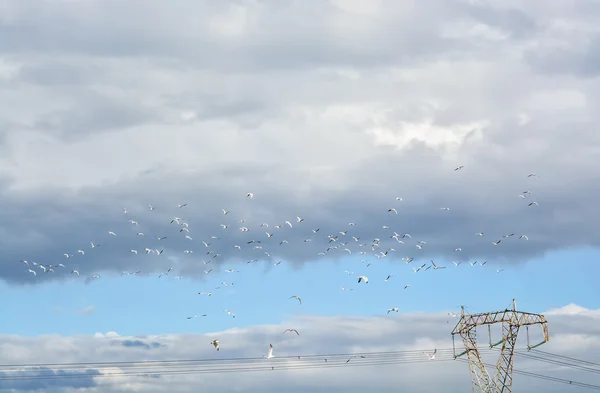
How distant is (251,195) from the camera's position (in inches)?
6594

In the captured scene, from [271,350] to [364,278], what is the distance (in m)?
24.2

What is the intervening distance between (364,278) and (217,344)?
40393 millimetres

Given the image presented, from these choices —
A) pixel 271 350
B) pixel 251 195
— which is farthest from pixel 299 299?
pixel 251 195

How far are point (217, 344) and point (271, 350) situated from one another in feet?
70.6

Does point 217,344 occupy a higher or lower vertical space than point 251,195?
lower

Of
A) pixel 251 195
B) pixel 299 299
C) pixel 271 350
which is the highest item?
pixel 251 195

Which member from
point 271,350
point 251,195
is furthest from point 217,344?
point 251,195

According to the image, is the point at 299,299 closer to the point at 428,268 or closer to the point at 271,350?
the point at 271,350

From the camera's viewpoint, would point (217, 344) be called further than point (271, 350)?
Yes

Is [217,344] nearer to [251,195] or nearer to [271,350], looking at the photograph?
[271,350]

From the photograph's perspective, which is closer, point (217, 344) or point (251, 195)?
point (251, 195)

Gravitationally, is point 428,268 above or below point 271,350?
above

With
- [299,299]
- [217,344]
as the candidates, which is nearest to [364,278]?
[299,299]

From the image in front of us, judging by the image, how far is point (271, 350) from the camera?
16250 centimetres
